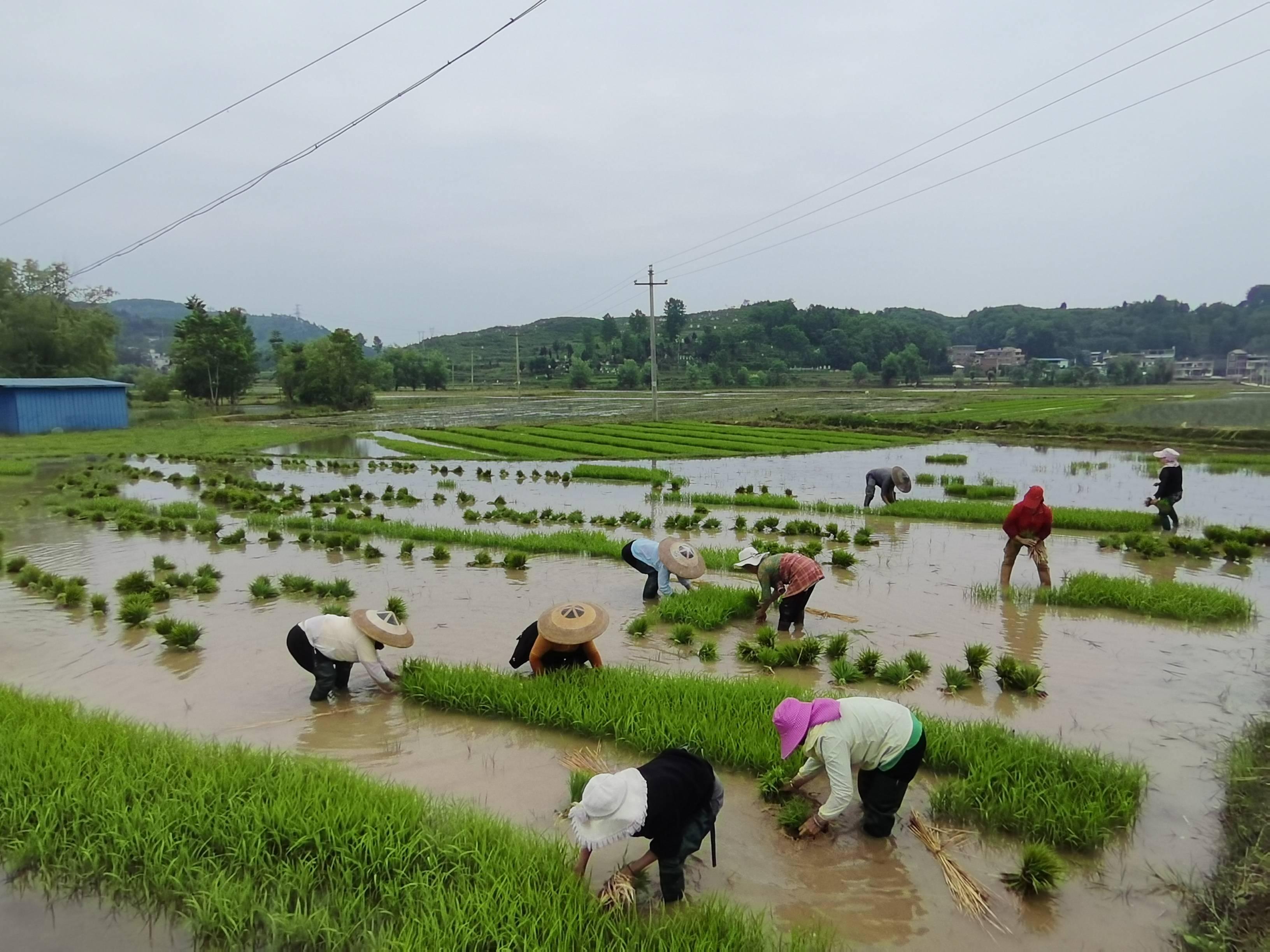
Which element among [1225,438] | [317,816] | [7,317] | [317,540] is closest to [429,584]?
[317,540]

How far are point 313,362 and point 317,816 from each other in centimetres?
5319

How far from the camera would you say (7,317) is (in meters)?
43.2

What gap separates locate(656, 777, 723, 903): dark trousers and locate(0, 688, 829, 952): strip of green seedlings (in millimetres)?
105

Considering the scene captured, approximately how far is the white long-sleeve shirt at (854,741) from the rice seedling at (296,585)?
740 centimetres

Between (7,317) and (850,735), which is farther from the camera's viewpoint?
(7,317)

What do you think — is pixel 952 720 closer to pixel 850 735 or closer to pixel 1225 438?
pixel 850 735

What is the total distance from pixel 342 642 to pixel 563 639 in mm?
1813

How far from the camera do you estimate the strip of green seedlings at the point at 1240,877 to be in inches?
136

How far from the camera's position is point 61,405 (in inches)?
1367

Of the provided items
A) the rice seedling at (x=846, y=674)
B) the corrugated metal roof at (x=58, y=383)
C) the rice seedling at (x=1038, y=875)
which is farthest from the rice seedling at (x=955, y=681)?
the corrugated metal roof at (x=58, y=383)

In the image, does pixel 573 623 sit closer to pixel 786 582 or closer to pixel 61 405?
pixel 786 582

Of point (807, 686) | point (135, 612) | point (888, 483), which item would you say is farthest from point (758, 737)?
point (888, 483)

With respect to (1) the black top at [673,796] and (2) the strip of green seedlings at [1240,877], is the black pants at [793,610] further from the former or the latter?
(1) the black top at [673,796]

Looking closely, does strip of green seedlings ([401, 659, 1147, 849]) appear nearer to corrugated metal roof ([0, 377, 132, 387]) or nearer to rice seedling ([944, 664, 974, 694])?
rice seedling ([944, 664, 974, 694])
